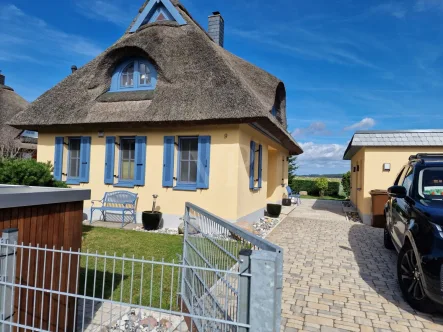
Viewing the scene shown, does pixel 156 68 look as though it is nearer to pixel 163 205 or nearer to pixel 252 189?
pixel 163 205

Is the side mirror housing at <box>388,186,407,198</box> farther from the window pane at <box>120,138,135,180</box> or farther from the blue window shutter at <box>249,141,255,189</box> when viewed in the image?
the window pane at <box>120,138,135,180</box>

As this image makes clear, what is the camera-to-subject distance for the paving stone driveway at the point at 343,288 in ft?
11.9

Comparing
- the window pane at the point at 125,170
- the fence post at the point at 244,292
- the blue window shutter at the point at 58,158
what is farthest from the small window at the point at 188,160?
the fence post at the point at 244,292

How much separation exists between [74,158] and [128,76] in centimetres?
358

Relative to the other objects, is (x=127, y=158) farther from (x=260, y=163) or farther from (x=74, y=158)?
(x=260, y=163)

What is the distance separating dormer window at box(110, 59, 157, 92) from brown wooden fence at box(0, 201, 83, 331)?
753 cm

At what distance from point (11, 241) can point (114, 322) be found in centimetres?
160

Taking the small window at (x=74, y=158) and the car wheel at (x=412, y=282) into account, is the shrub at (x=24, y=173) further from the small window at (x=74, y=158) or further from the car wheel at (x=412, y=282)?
the car wheel at (x=412, y=282)

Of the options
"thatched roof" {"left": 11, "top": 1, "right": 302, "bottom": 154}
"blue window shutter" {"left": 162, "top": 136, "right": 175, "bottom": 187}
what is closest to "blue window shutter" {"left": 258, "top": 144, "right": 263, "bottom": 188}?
"thatched roof" {"left": 11, "top": 1, "right": 302, "bottom": 154}

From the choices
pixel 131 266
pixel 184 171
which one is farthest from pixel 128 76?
pixel 131 266

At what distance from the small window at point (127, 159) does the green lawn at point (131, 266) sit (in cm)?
203

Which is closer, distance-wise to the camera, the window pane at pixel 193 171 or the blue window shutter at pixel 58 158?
the window pane at pixel 193 171

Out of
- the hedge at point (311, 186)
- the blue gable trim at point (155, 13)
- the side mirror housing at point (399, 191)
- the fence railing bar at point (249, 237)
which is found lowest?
the hedge at point (311, 186)

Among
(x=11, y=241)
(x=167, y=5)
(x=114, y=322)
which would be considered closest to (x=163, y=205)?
(x=114, y=322)
